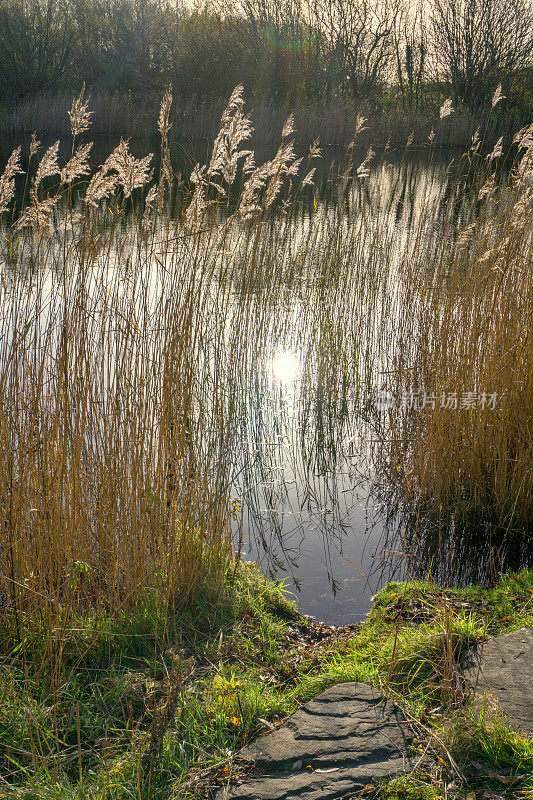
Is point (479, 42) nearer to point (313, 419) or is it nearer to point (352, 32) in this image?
point (352, 32)

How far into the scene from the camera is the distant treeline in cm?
1917

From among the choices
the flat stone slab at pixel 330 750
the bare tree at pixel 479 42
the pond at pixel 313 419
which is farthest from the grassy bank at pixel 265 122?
the flat stone slab at pixel 330 750

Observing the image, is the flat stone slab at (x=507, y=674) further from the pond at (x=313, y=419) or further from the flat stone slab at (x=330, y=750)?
the pond at (x=313, y=419)

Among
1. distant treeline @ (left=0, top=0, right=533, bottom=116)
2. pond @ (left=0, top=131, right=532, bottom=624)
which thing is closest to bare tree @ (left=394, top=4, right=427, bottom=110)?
distant treeline @ (left=0, top=0, right=533, bottom=116)

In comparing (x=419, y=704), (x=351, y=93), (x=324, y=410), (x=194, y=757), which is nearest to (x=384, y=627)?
(x=419, y=704)

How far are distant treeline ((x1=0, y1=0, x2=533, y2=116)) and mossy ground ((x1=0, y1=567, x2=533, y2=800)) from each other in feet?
61.7

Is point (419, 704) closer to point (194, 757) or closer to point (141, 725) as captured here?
point (194, 757)

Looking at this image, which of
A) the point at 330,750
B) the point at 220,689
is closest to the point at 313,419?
the point at 220,689

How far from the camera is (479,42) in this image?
66.4ft

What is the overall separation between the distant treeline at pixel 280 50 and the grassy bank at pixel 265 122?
1.98 metres

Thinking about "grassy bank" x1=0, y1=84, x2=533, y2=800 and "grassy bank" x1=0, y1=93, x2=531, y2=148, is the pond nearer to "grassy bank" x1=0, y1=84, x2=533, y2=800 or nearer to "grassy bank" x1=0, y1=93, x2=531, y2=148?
"grassy bank" x1=0, y1=84, x2=533, y2=800

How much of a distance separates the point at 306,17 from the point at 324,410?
1923 centimetres

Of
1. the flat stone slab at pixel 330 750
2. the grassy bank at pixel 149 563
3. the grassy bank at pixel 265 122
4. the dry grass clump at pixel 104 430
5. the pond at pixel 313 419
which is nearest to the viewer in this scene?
the flat stone slab at pixel 330 750

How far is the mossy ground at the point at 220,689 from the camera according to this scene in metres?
1.73
